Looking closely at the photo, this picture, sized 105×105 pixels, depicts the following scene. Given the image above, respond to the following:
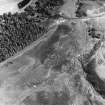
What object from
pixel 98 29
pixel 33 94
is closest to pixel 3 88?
pixel 33 94

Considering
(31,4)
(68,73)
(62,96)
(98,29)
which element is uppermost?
(31,4)

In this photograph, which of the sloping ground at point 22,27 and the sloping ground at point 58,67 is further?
the sloping ground at point 22,27

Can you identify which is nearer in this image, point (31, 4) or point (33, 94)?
point (33, 94)

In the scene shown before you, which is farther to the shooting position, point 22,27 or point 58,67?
point 22,27

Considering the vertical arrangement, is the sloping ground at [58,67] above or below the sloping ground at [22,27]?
below

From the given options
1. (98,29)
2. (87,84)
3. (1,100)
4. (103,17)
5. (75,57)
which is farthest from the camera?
(103,17)

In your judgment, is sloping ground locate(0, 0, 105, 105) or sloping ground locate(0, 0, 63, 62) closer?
sloping ground locate(0, 0, 105, 105)

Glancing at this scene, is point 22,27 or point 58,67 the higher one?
point 22,27

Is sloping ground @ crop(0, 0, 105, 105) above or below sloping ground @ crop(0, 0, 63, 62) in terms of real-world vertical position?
below

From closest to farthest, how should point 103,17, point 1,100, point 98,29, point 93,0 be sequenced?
point 1,100 < point 98,29 < point 103,17 < point 93,0

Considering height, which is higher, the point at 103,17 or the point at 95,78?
the point at 103,17

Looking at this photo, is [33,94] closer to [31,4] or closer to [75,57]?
[75,57]
